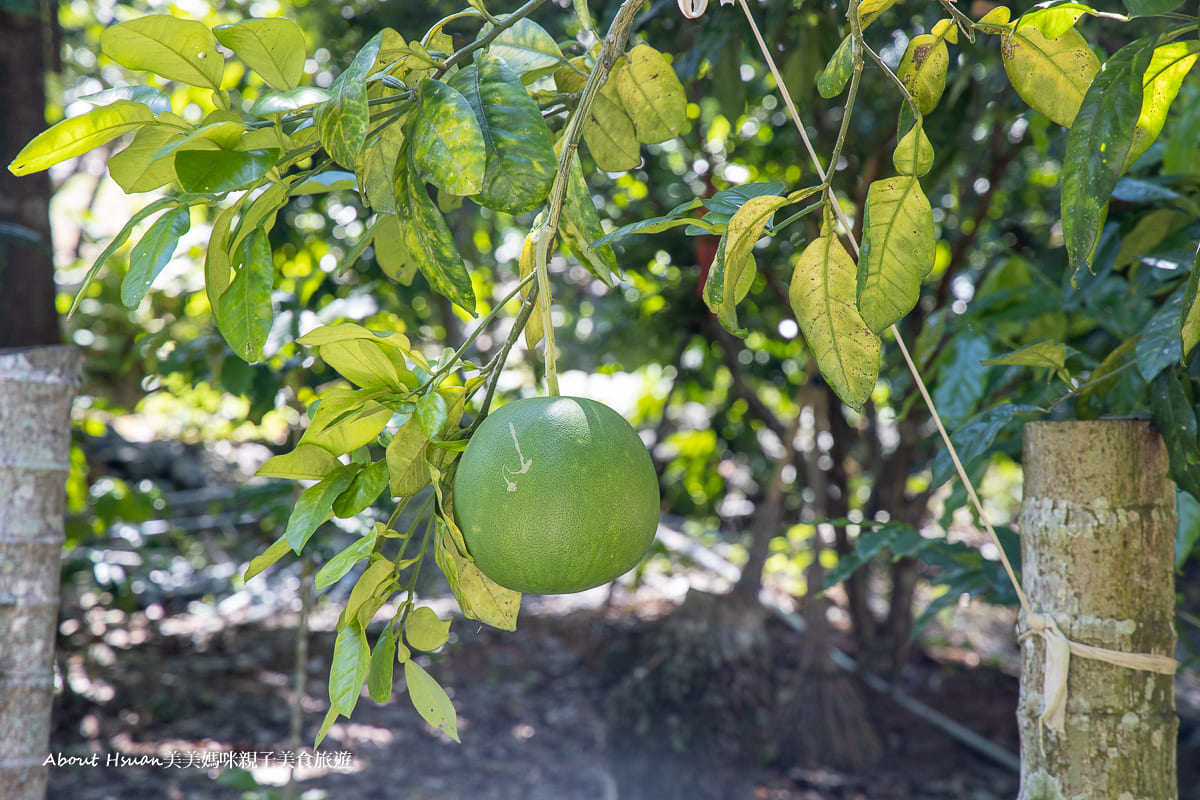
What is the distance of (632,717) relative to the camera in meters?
2.33

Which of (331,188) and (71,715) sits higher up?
(331,188)

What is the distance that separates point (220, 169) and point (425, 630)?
382mm

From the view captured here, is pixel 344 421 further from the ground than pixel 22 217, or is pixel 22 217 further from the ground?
pixel 22 217

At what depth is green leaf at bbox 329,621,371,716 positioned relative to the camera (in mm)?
600

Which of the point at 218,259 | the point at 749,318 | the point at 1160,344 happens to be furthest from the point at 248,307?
the point at 749,318

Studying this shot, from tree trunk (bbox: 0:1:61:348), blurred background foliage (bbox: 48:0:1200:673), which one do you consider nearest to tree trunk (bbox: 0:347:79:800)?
blurred background foliage (bbox: 48:0:1200:673)

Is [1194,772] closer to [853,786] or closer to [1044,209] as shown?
[853,786]

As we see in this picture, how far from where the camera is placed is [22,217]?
162 cm

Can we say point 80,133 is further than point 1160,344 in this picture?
No

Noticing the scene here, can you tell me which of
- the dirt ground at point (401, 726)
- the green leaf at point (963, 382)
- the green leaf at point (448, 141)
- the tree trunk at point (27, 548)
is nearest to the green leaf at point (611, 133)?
the green leaf at point (448, 141)

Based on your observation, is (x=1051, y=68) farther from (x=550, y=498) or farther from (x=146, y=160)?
(x=146, y=160)

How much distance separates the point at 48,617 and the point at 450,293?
990 mm

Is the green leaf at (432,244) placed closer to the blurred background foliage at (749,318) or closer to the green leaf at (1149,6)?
the blurred background foliage at (749,318)

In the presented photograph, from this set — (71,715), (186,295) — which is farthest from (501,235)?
(71,715)
